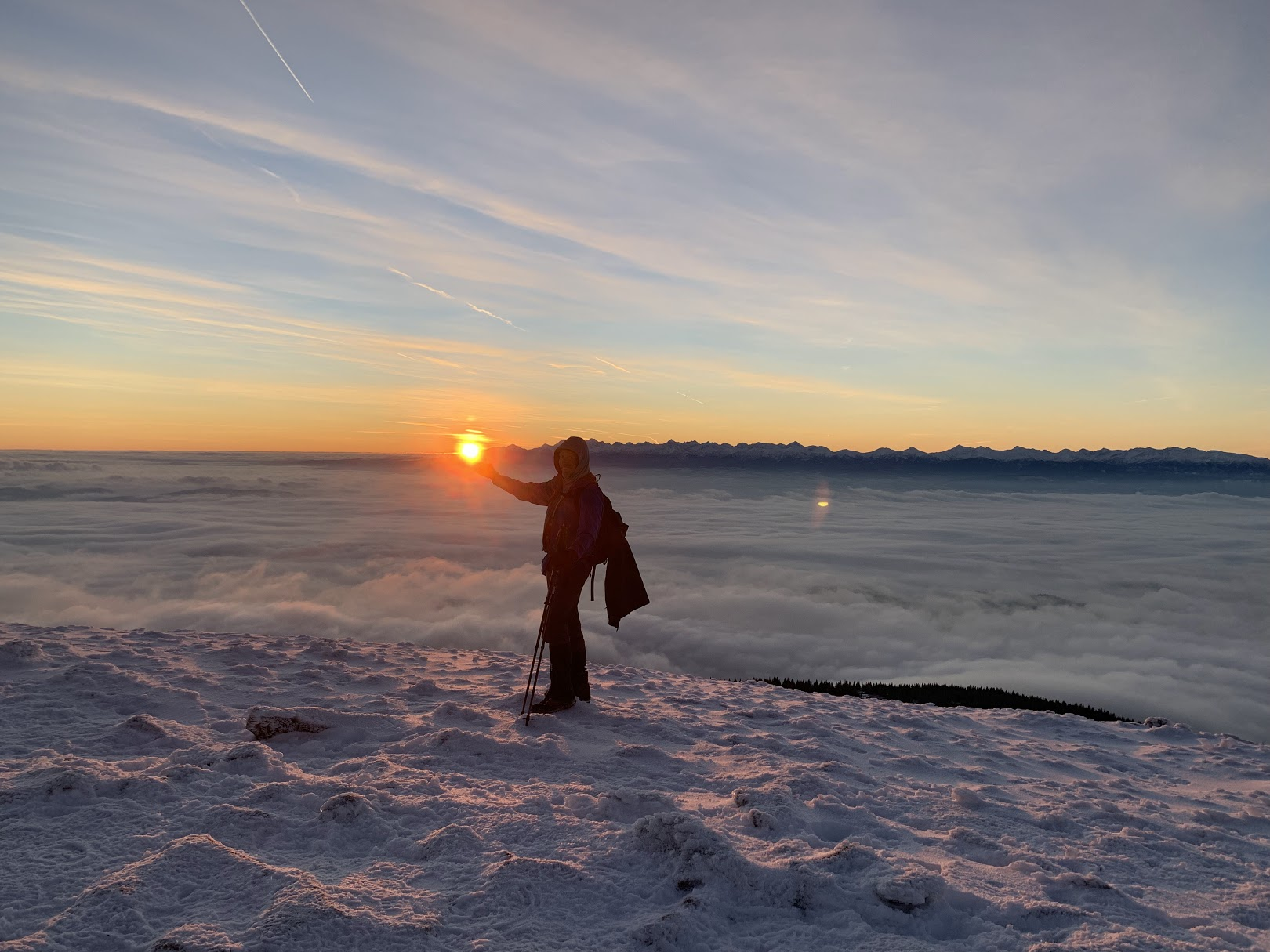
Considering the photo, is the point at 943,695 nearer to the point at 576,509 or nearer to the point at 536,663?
the point at 536,663

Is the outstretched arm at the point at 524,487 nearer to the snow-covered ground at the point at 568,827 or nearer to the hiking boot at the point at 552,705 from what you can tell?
the hiking boot at the point at 552,705

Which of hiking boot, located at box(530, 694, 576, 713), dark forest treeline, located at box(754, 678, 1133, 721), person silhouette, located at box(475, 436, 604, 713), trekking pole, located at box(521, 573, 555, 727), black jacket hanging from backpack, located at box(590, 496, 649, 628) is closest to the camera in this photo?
trekking pole, located at box(521, 573, 555, 727)

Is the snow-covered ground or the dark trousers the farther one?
the dark trousers

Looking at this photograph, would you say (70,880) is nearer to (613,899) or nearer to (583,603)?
(613,899)

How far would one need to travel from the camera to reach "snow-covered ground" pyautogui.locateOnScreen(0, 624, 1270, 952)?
126 inches

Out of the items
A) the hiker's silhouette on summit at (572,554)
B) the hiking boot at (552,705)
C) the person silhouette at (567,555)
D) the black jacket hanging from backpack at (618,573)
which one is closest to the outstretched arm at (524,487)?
the hiker's silhouette on summit at (572,554)

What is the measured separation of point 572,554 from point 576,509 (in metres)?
0.48

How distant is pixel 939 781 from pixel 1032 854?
1523mm

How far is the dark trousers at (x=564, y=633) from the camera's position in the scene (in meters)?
7.28

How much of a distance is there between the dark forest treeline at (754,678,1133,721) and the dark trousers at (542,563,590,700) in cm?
442

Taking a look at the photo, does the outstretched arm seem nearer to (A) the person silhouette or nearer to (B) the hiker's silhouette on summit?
(B) the hiker's silhouette on summit

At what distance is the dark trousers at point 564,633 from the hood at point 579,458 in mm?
894

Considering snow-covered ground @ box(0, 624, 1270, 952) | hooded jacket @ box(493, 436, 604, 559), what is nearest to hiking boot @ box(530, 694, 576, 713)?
snow-covered ground @ box(0, 624, 1270, 952)

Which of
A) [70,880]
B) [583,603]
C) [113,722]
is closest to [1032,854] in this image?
[70,880]
